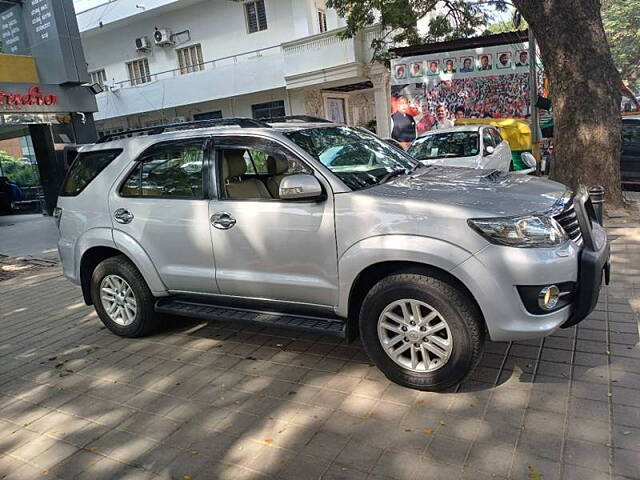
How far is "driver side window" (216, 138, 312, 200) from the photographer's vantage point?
3906 mm

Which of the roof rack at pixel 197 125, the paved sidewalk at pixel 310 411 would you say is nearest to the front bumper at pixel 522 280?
the paved sidewalk at pixel 310 411

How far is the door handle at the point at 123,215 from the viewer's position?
445 centimetres

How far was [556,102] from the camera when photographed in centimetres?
805

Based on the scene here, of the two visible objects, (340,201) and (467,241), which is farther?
(340,201)

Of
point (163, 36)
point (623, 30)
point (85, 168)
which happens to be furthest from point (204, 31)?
point (623, 30)

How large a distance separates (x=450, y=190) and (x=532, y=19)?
586 cm

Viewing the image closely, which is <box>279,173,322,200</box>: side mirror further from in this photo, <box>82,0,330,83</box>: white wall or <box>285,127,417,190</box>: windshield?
<box>82,0,330,83</box>: white wall

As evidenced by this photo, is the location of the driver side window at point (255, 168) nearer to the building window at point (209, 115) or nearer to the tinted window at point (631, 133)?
the tinted window at point (631, 133)

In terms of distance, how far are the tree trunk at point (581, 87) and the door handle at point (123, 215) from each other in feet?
21.4

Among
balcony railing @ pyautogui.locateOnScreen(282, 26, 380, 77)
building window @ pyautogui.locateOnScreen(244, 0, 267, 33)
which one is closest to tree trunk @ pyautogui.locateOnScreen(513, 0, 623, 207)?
balcony railing @ pyautogui.locateOnScreen(282, 26, 380, 77)

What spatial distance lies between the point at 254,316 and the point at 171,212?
3.69ft

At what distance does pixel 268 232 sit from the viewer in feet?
12.3

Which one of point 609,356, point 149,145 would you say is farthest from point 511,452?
point 149,145

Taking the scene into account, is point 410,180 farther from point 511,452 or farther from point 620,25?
point 620,25
